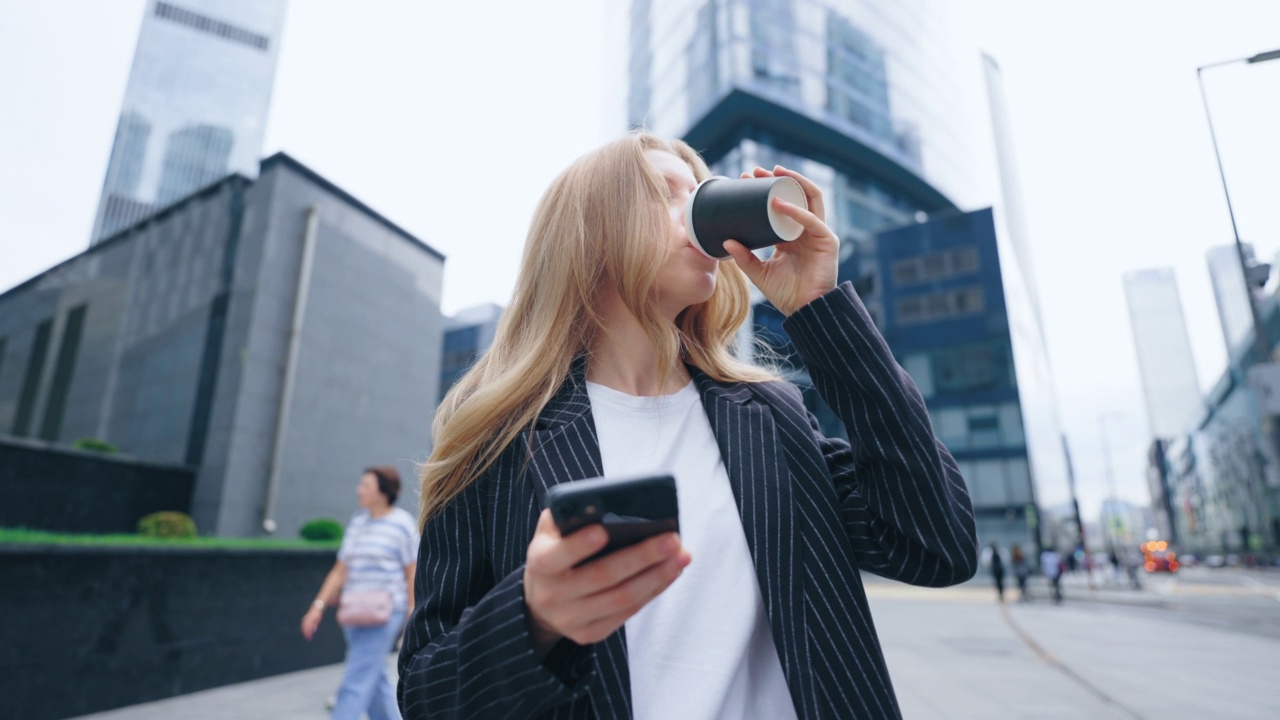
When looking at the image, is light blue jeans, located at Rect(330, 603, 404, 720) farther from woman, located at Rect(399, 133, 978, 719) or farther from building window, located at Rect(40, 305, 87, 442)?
building window, located at Rect(40, 305, 87, 442)

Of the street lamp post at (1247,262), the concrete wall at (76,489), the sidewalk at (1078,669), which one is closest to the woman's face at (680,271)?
the street lamp post at (1247,262)

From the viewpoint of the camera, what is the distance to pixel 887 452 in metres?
1.09

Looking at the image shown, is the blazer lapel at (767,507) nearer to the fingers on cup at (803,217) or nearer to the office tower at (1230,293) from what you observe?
the fingers on cup at (803,217)

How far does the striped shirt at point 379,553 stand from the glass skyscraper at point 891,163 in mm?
27047

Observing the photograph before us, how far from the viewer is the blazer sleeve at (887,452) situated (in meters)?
1.09

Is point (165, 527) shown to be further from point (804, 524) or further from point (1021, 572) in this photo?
point (1021, 572)

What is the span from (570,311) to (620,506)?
81 centimetres

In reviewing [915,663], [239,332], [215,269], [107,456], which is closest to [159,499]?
[107,456]

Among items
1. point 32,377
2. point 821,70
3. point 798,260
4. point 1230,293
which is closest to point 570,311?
point 798,260

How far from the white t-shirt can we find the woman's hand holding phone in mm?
366

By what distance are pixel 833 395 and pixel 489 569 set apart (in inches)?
26.9

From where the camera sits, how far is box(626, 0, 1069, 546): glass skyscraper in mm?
34969

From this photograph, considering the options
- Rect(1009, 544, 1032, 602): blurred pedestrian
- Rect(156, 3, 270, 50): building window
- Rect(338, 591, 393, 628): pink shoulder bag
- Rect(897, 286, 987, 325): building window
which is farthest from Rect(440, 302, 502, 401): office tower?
Rect(338, 591, 393, 628): pink shoulder bag

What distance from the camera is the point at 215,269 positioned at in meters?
13.2
